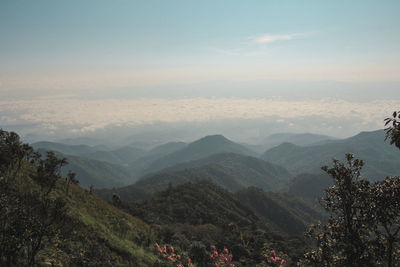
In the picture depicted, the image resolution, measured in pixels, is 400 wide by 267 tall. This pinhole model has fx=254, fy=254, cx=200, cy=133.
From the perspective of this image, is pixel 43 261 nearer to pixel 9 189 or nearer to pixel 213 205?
pixel 9 189

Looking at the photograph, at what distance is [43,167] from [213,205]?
132290mm

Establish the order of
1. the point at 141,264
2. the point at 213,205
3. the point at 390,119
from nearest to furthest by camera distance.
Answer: the point at 390,119
the point at 141,264
the point at 213,205

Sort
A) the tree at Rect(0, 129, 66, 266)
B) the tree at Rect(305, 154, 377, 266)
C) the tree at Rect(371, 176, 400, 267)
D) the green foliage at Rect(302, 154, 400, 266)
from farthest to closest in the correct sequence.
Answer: the tree at Rect(305, 154, 377, 266)
the tree at Rect(0, 129, 66, 266)
the green foliage at Rect(302, 154, 400, 266)
the tree at Rect(371, 176, 400, 267)

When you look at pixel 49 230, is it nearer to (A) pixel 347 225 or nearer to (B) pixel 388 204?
(A) pixel 347 225

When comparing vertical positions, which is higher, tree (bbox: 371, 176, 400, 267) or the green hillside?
tree (bbox: 371, 176, 400, 267)

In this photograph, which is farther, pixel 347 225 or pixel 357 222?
pixel 347 225

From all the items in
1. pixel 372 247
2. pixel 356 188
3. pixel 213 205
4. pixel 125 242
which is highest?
pixel 356 188

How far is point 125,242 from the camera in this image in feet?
92.3

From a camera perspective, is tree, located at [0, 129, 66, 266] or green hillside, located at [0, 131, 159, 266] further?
green hillside, located at [0, 131, 159, 266]

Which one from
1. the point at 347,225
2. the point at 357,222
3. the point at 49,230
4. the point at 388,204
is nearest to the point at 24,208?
the point at 49,230

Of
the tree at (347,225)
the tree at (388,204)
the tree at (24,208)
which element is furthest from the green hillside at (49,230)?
the tree at (388,204)

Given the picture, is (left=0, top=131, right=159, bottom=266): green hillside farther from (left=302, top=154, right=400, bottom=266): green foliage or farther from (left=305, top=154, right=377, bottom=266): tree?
(left=302, top=154, right=400, bottom=266): green foliage

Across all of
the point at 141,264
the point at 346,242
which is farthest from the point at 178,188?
the point at 346,242

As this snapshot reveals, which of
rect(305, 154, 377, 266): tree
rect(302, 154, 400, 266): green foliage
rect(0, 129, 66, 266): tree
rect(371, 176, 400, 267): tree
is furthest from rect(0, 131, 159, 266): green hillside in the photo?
rect(371, 176, 400, 267): tree
